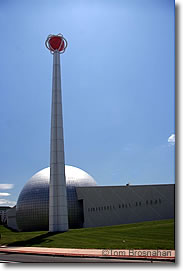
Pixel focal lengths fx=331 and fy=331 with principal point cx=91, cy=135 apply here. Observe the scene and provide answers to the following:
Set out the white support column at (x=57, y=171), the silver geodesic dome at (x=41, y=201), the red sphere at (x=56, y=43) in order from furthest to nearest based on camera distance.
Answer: the silver geodesic dome at (x=41, y=201) < the red sphere at (x=56, y=43) < the white support column at (x=57, y=171)

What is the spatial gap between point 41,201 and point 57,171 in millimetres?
17687

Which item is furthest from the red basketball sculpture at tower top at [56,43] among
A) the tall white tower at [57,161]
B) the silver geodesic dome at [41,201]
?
the silver geodesic dome at [41,201]

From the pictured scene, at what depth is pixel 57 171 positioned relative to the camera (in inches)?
1561

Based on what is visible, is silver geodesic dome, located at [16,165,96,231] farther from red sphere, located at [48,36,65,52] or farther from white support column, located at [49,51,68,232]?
red sphere, located at [48,36,65,52]

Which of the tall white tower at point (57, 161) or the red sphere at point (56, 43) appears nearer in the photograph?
the tall white tower at point (57, 161)

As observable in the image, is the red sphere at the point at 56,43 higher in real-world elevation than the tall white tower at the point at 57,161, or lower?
higher

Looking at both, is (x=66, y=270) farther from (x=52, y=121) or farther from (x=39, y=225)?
(x=39, y=225)

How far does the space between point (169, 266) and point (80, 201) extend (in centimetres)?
4176

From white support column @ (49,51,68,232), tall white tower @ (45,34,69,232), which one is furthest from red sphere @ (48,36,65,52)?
white support column @ (49,51,68,232)

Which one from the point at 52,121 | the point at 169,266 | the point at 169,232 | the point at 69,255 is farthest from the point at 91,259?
the point at 52,121

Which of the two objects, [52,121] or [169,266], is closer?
[169,266]

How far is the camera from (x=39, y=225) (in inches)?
2191

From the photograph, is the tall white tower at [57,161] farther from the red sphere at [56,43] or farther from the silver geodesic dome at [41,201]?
the silver geodesic dome at [41,201]

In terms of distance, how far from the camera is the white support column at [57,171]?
38.7m
